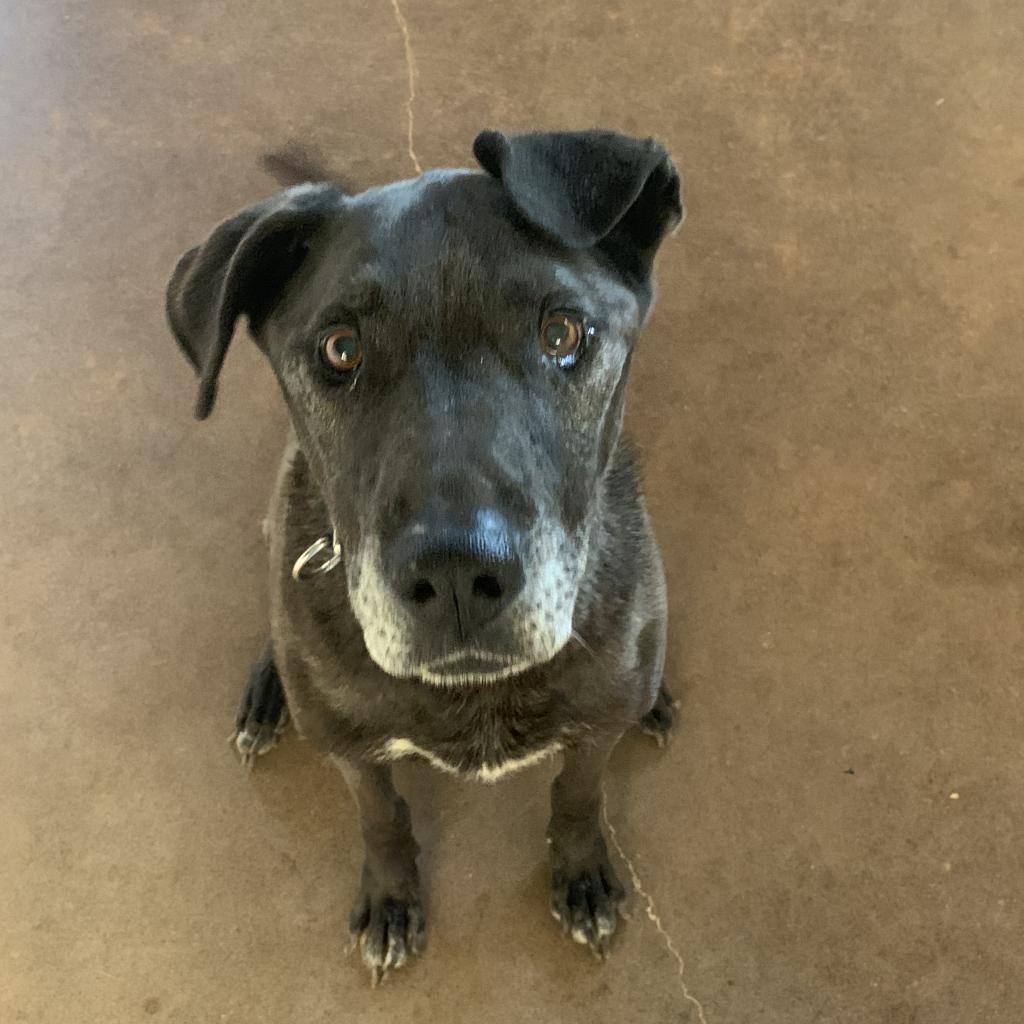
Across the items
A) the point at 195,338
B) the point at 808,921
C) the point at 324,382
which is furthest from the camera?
the point at 808,921

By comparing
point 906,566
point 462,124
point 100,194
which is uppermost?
point 462,124

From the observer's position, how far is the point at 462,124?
3100mm

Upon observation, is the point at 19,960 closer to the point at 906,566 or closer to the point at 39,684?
the point at 39,684

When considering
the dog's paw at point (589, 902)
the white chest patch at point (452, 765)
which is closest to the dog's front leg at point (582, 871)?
the dog's paw at point (589, 902)

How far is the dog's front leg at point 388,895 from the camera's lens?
2.11 meters

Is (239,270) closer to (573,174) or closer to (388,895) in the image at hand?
(573,174)

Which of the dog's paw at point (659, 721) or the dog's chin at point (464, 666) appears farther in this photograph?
the dog's paw at point (659, 721)

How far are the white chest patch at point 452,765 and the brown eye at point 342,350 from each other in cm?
67

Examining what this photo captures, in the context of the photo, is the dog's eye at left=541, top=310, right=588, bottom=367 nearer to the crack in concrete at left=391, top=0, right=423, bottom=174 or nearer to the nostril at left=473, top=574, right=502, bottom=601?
the nostril at left=473, top=574, right=502, bottom=601

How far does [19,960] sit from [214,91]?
2.35 meters

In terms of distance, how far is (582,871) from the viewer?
7.21ft

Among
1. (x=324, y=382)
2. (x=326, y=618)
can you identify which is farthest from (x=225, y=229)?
(x=326, y=618)

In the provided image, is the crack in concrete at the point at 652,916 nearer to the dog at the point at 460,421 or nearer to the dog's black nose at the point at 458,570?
the dog at the point at 460,421

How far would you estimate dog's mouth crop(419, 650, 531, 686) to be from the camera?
4.68 feet
